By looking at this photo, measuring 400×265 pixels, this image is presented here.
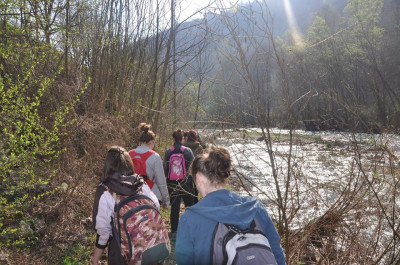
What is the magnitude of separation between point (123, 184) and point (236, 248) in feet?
4.31

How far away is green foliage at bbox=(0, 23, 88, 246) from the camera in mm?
3184

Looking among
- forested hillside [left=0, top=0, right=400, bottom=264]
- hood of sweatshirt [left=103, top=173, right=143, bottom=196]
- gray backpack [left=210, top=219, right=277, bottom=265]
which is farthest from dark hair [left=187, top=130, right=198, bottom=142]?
gray backpack [left=210, top=219, right=277, bottom=265]

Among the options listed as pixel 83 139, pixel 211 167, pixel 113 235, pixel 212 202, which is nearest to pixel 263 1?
pixel 211 167

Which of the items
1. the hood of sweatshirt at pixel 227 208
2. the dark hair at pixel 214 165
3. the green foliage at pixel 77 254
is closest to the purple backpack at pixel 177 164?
the green foliage at pixel 77 254

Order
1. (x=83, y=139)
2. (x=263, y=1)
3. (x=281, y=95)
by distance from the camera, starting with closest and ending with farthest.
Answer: (x=263, y=1), (x=281, y=95), (x=83, y=139)

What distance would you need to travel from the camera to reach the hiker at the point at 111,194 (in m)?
2.48

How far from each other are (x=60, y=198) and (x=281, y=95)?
12.8 feet

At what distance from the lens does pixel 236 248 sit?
148cm

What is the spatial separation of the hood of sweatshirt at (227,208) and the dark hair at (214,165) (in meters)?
0.09

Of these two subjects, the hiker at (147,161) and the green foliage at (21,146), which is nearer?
the green foliage at (21,146)

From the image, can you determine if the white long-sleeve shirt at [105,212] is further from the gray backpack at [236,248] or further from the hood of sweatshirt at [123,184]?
the gray backpack at [236,248]

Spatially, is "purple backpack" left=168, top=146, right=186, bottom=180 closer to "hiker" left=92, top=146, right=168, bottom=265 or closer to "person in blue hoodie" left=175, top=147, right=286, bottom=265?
"hiker" left=92, top=146, right=168, bottom=265

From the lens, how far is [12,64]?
16.6ft

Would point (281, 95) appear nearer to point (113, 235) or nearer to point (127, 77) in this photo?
point (113, 235)
